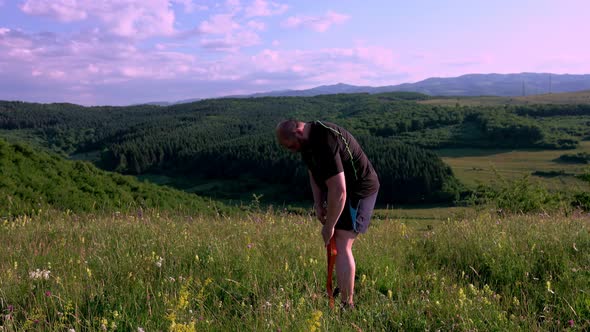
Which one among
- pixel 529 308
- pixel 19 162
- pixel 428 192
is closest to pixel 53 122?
pixel 428 192

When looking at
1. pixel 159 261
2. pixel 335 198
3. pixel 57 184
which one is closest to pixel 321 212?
pixel 335 198

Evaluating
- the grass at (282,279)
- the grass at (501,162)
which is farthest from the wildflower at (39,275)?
the grass at (501,162)

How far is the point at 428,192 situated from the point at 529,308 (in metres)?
71.3

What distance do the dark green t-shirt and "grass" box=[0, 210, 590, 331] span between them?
0.79 metres

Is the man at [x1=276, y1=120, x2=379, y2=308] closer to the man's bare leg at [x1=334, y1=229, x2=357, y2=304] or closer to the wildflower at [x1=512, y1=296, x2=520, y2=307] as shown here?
the man's bare leg at [x1=334, y1=229, x2=357, y2=304]

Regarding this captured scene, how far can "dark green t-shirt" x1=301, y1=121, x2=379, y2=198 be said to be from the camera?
11.6 feet

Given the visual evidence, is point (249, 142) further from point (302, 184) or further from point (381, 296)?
point (381, 296)

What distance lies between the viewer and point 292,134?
360cm

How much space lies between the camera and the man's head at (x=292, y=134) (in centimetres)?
360

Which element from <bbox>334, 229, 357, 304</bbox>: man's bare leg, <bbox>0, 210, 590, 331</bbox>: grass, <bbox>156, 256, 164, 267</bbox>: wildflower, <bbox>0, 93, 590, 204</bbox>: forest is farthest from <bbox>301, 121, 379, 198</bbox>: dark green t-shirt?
<bbox>0, 93, 590, 204</bbox>: forest

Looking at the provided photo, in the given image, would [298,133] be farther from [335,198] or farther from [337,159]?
[335,198]

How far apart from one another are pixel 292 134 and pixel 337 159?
16.0 inches

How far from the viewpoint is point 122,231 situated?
5566 mm

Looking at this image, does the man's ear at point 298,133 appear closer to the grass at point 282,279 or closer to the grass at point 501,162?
the grass at point 282,279
